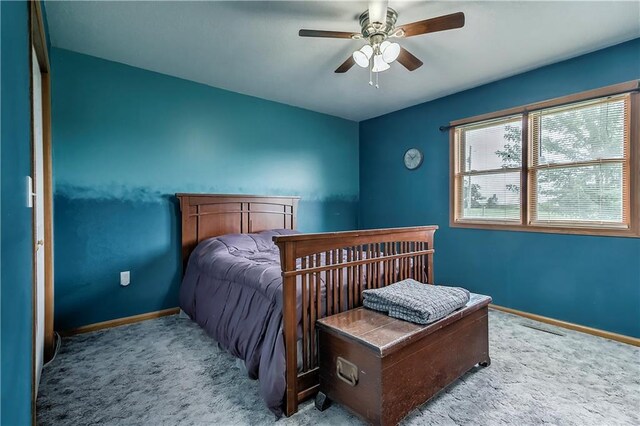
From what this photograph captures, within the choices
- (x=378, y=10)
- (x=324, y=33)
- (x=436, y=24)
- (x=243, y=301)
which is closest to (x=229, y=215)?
(x=243, y=301)

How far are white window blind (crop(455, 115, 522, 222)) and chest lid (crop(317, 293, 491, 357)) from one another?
75.0 inches

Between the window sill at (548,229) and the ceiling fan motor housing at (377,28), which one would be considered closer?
the ceiling fan motor housing at (377,28)

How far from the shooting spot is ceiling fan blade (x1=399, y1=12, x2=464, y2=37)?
1782mm

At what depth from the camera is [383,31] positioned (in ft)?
6.63

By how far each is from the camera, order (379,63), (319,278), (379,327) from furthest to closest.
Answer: (379,63) < (319,278) < (379,327)

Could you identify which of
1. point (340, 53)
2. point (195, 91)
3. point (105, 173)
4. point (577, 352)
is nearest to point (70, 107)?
point (105, 173)

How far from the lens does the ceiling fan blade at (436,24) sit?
1782mm

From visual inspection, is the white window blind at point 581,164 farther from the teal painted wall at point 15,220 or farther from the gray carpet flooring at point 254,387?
the teal painted wall at point 15,220

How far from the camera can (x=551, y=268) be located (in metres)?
2.95

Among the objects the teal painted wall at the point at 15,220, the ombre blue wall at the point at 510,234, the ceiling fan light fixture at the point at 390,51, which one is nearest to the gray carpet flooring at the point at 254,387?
the ombre blue wall at the point at 510,234

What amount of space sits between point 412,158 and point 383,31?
91.0 inches

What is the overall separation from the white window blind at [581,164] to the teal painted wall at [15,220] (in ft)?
12.3

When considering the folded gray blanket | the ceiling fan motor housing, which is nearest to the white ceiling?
the ceiling fan motor housing

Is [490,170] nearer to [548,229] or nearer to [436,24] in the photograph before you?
[548,229]
